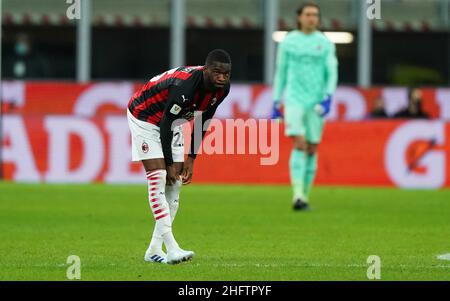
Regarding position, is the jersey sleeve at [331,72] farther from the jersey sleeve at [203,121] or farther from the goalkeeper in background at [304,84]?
the jersey sleeve at [203,121]

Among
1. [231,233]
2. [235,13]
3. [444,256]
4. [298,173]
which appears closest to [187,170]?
[444,256]

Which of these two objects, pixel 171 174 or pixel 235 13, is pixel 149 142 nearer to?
pixel 171 174

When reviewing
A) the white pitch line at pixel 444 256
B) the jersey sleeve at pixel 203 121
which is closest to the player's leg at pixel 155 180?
the jersey sleeve at pixel 203 121

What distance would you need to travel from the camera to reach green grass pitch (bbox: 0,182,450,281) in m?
9.03

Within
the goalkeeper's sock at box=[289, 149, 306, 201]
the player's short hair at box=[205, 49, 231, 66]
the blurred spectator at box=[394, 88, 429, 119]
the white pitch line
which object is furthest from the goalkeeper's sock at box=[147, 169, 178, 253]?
the blurred spectator at box=[394, 88, 429, 119]

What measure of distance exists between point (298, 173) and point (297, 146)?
46 centimetres

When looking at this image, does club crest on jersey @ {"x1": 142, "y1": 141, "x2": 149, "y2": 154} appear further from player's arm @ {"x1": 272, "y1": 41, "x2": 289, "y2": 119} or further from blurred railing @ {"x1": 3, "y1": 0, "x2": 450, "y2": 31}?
blurred railing @ {"x1": 3, "y1": 0, "x2": 450, "y2": 31}

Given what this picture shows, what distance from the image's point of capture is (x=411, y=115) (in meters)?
22.2

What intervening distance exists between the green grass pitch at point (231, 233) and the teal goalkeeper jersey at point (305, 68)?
1.47 m

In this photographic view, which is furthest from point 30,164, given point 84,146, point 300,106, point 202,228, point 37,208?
point 202,228

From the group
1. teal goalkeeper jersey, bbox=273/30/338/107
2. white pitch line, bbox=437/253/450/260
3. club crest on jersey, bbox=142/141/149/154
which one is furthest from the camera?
teal goalkeeper jersey, bbox=273/30/338/107

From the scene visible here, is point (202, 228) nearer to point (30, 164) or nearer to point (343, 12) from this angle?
point (30, 164)

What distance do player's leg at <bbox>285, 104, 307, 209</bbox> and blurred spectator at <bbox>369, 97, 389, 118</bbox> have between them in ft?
24.5

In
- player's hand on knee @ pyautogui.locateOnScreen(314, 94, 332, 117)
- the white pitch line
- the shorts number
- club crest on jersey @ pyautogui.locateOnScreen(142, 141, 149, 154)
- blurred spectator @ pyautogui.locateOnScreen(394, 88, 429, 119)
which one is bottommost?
blurred spectator @ pyautogui.locateOnScreen(394, 88, 429, 119)
